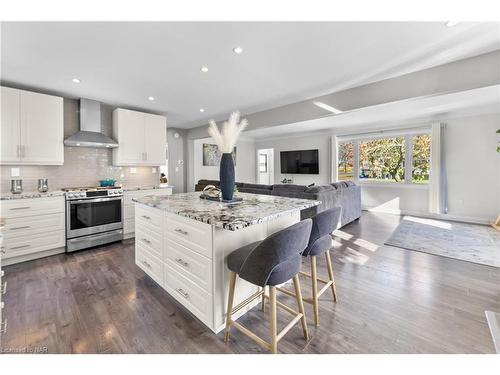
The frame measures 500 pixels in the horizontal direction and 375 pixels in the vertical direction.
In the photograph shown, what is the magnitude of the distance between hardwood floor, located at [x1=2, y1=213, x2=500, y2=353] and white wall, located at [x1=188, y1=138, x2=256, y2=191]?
445 centimetres

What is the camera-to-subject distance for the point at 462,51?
7.52 feet

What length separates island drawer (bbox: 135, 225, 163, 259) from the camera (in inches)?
82.7

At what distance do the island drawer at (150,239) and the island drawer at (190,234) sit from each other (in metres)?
0.22

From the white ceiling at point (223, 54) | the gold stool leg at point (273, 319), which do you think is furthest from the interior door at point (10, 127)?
the gold stool leg at point (273, 319)

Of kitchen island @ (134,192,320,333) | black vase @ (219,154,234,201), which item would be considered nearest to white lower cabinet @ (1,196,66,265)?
kitchen island @ (134,192,320,333)

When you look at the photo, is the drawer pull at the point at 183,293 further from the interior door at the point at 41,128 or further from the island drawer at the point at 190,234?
the interior door at the point at 41,128

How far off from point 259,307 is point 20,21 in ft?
9.95

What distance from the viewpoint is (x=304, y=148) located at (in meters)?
7.69

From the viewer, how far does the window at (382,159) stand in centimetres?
604

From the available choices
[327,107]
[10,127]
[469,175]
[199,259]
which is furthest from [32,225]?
[469,175]

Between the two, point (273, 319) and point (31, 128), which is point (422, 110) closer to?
point (273, 319)

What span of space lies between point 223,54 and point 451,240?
4404mm

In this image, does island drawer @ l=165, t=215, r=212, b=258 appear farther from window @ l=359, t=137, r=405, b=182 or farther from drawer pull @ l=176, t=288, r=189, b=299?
window @ l=359, t=137, r=405, b=182
